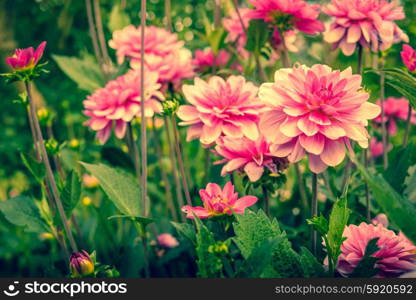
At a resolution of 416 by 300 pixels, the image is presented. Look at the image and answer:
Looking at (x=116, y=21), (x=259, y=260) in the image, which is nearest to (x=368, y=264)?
(x=259, y=260)

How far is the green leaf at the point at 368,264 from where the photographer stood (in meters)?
0.71

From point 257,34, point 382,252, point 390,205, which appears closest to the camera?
point 390,205

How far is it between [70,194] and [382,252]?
0.63 meters

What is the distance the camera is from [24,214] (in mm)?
1085

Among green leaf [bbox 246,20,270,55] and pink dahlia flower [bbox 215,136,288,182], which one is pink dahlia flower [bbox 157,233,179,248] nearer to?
pink dahlia flower [bbox 215,136,288,182]

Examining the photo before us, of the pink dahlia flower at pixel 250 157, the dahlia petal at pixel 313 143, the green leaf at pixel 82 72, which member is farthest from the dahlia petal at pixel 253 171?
the green leaf at pixel 82 72

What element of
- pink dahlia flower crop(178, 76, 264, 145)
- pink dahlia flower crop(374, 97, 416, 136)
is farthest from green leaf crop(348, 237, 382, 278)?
pink dahlia flower crop(374, 97, 416, 136)

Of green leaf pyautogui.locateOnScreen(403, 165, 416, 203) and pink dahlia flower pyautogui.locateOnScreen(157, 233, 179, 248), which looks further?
pink dahlia flower pyautogui.locateOnScreen(157, 233, 179, 248)

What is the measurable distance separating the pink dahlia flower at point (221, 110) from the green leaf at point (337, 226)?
0.70ft

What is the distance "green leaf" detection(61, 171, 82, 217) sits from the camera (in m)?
1.02

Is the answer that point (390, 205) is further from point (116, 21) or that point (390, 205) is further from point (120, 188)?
point (116, 21)

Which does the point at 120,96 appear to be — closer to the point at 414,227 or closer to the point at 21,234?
the point at 414,227

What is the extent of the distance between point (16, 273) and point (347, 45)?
129 centimetres

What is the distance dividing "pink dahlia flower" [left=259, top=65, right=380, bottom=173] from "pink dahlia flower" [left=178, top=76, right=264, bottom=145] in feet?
0.40
